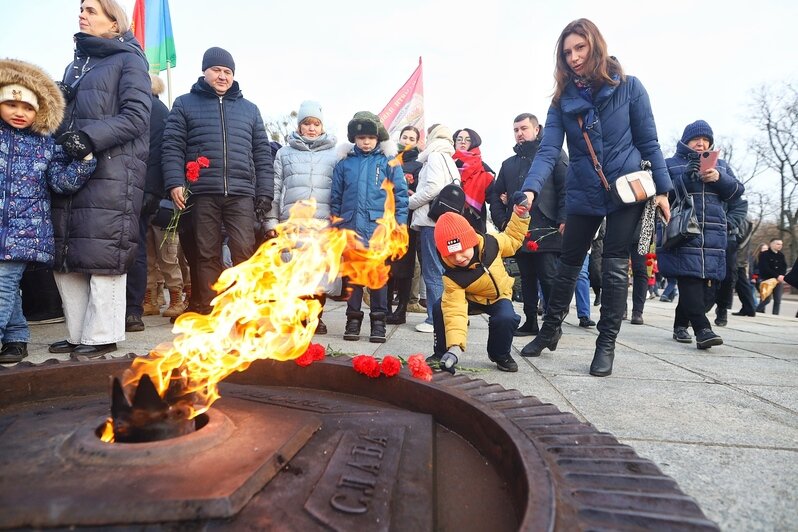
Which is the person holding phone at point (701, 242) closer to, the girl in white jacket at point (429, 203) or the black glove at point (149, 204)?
the girl in white jacket at point (429, 203)

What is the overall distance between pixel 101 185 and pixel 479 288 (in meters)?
2.57

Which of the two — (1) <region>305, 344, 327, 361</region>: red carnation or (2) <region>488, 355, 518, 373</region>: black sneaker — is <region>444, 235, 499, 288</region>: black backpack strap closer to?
(2) <region>488, 355, 518, 373</region>: black sneaker

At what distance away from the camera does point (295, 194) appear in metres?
4.56

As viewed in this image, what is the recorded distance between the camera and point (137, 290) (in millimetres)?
4230

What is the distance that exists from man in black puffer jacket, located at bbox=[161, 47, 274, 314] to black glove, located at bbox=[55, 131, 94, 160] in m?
1.05

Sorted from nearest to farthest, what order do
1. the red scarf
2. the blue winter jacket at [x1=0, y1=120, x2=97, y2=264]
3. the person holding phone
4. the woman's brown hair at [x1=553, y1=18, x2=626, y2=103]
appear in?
1. the blue winter jacket at [x1=0, y1=120, x2=97, y2=264]
2. the woman's brown hair at [x1=553, y1=18, x2=626, y2=103]
3. the person holding phone
4. the red scarf

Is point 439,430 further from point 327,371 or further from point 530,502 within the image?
point 530,502

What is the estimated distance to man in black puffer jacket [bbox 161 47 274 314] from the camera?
13.2 ft

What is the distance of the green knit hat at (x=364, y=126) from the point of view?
4398mm

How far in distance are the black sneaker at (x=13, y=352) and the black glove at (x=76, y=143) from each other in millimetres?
1302

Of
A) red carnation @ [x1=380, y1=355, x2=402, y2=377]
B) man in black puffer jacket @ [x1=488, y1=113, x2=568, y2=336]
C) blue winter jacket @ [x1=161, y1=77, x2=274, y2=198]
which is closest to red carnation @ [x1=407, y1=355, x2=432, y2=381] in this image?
red carnation @ [x1=380, y1=355, x2=402, y2=377]

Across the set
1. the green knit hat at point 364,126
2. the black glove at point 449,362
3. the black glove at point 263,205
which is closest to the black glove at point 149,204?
the black glove at point 263,205

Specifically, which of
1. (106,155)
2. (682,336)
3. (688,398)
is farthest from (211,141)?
(682,336)

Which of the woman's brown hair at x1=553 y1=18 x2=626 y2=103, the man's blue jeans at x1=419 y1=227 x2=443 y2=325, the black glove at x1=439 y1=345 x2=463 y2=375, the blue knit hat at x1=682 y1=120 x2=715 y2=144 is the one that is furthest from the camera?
the man's blue jeans at x1=419 y1=227 x2=443 y2=325
